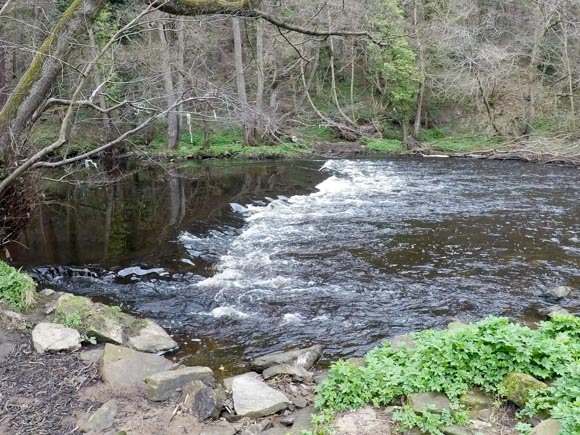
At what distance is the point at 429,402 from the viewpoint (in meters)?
3.54

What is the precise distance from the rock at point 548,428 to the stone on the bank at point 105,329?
158 inches

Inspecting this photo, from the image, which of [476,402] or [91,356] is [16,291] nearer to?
[91,356]

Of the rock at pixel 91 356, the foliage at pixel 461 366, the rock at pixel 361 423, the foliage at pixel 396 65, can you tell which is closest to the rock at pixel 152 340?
the rock at pixel 91 356

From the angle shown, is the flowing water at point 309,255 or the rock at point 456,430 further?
the flowing water at point 309,255

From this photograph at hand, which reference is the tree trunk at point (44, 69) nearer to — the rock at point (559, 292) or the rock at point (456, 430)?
the rock at point (456, 430)

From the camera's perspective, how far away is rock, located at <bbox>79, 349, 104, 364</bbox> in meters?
4.77

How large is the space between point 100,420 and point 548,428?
3143 mm

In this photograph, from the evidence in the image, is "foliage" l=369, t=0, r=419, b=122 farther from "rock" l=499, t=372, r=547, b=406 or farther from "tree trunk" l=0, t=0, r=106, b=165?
"rock" l=499, t=372, r=547, b=406

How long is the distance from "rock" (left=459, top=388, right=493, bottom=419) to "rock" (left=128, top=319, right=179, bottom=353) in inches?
129

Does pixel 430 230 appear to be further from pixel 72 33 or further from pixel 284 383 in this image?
pixel 72 33

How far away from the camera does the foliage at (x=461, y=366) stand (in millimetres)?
3631

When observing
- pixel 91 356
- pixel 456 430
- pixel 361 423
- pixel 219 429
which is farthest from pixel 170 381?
pixel 456 430

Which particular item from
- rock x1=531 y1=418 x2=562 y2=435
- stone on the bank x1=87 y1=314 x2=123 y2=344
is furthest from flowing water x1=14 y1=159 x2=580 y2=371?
rock x1=531 y1=418 x2=562 y2=435

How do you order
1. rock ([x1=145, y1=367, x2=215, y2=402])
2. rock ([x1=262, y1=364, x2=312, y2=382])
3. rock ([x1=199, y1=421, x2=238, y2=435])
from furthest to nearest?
rock ([x1=262, y1=364, x2=312, y2=382]), rock ([x1=145, y1=367, x2=215, y2=402]), rock ([x1=199, y1=421, x2=238, y2=435])
